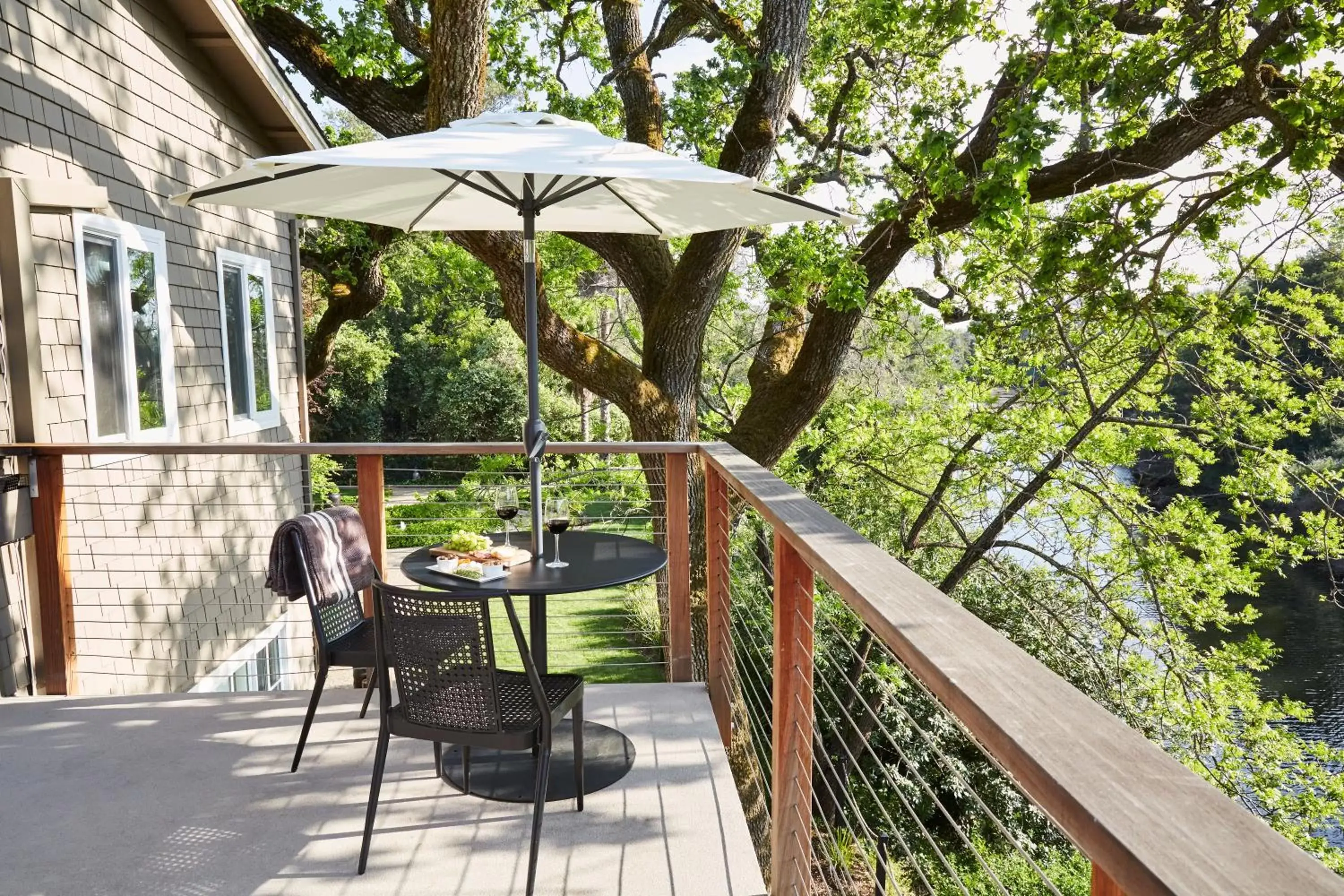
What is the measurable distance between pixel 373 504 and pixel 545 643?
1.39m

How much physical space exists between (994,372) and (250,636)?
708cm

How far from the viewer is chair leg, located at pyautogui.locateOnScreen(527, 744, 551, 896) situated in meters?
2.45

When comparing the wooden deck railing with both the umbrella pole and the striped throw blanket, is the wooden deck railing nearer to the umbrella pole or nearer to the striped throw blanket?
the umbrella pole

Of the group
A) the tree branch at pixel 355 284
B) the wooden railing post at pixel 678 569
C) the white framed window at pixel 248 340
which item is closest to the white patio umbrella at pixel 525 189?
the wooden railing post at pixel 678 569

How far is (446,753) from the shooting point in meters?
3.41

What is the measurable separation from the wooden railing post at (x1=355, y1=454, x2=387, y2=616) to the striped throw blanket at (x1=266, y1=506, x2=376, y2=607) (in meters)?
0.75

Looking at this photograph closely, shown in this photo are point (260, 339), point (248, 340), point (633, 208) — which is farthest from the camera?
point (260, 339)

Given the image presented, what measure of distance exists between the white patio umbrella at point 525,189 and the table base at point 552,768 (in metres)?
0.71

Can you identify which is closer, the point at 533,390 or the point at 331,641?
the point at 331,641

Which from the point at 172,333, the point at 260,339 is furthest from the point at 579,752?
the point at 260,339

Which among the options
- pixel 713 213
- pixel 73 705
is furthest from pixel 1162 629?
pixel 73 705

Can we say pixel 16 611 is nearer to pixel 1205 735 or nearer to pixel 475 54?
pixel 475 54

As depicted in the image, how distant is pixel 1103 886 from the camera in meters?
0.84

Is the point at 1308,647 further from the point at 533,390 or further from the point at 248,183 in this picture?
the point at 248,183
